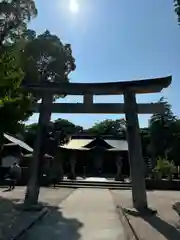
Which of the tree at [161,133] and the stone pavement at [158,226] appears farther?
the tree at [161,133]

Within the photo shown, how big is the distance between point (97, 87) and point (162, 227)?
5.89 meters

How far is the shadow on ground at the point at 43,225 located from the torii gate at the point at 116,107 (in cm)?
152

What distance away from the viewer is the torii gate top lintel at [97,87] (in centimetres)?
1268

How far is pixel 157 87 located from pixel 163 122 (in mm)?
35654

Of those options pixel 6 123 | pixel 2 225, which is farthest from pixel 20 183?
pixel 2 225

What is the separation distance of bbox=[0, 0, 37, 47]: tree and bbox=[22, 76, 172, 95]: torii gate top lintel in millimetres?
10543

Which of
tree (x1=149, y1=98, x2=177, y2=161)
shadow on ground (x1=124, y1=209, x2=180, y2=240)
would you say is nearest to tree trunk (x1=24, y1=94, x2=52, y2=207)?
shadow on ground (x1=124, y1=209, x2=180, y2=240)

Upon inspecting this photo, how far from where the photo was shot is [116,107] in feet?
43.5

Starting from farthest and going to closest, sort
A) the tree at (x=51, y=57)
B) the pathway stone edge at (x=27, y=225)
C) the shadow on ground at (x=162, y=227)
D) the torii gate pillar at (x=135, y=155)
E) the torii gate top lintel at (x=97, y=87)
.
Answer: the tree at (x=51, y=57) < the torii gate top lintel at (x=97, y=87) < the torii gate pillar at (x=135, y=155) < the shadow on ground at (x=162, y=227) < the pathway stone edge at (x=27, y=225)

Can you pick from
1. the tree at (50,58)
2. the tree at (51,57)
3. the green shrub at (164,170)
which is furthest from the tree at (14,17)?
the green shrub at (164,170)

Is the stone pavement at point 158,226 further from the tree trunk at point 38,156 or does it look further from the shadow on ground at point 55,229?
the tree trunk at point 38,156

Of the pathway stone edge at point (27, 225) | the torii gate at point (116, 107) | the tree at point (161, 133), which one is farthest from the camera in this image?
the tree at point (161, 133)

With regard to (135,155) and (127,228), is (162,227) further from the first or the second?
(135,155)

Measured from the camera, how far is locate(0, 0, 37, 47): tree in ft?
74.1
